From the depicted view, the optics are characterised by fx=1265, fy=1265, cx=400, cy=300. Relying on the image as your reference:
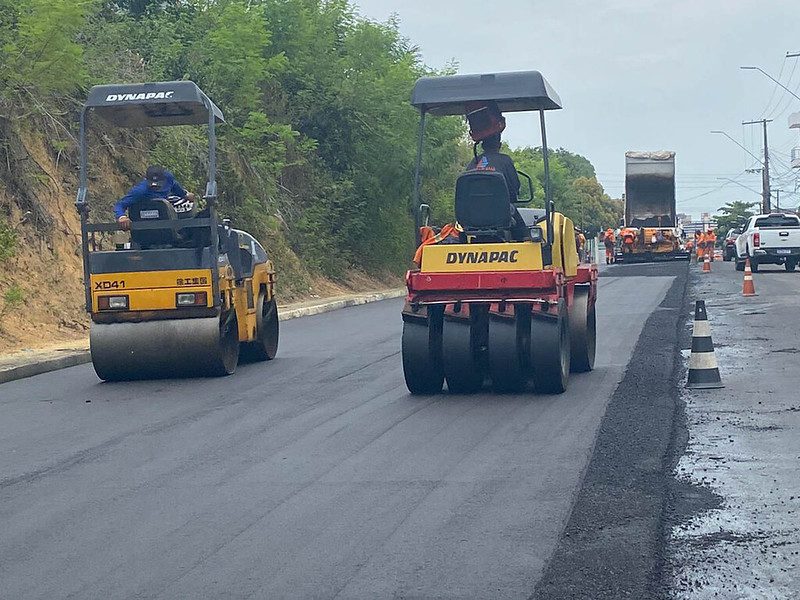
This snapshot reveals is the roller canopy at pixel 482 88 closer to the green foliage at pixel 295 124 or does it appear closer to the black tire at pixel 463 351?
the black tire at pixel 463 351

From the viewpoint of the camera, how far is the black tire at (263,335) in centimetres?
1464

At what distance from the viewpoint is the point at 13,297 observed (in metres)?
17.4

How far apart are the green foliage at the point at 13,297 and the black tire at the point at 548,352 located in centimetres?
904

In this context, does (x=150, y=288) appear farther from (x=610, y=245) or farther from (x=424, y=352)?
(x=610, y=245)

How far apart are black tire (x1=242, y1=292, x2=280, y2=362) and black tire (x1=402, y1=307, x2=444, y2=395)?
3601mm

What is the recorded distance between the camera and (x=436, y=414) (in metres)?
10.2

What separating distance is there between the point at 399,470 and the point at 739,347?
27.0 ft

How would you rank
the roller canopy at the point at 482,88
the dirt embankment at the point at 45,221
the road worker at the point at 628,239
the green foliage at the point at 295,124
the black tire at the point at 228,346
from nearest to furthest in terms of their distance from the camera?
the roller canopy at the point at 482,88 → the black tire at the point at 228,346 → the dirt embankment at the point at 45,221 → the green foliage at the point at 295,124 → the road worker at the point at 628,239

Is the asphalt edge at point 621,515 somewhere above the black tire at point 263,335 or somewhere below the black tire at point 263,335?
below

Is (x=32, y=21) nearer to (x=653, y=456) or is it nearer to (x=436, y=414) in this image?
(x=436, y=414)

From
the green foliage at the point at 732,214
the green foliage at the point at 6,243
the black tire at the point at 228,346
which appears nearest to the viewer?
the black tire at the point at 228,346

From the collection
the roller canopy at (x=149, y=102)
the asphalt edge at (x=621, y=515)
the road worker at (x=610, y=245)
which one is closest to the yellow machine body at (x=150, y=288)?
the roller canopy at (x=149, y=102)

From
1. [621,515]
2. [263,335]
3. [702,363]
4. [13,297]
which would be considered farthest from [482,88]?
[13,297]

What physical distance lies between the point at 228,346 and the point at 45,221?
861cm
